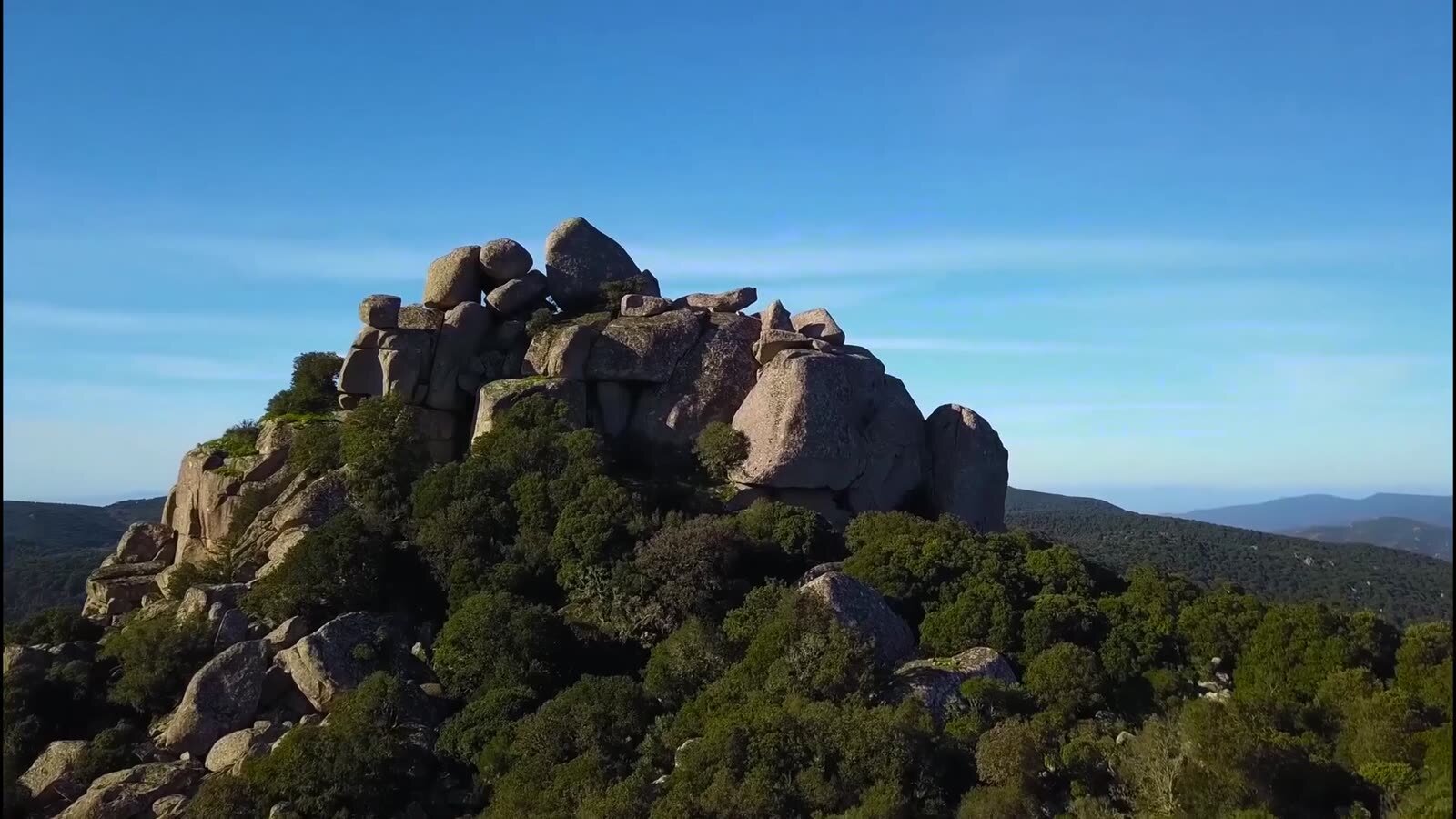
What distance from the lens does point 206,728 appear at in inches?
918

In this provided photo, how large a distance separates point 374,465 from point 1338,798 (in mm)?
25725

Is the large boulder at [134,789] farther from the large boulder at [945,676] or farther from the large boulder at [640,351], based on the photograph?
the large boulder at [640,351]

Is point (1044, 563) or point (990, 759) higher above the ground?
point (1044, 563)

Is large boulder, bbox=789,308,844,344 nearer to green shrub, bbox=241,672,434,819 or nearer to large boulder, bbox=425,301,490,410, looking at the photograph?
large boulder, bbox=425,301,490,410

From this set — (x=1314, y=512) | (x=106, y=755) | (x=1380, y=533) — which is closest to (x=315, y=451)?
(x=106, y=755)

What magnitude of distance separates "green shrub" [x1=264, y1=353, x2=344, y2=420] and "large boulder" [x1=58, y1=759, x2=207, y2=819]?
1694 cm

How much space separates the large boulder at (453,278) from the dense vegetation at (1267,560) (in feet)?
94.7

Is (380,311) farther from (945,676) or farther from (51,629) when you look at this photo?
(945,676)

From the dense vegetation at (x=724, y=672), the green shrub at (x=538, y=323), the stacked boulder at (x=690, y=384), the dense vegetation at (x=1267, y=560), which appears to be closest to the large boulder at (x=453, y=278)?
the stacked boulder at (x=690, y=384)

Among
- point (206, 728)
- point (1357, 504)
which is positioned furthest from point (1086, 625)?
point (1357, 504)

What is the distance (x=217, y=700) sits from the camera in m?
23.7

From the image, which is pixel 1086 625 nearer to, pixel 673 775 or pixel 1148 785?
pixel 1148 785

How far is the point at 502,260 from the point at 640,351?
261 inches

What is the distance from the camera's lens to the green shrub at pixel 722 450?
112ft
